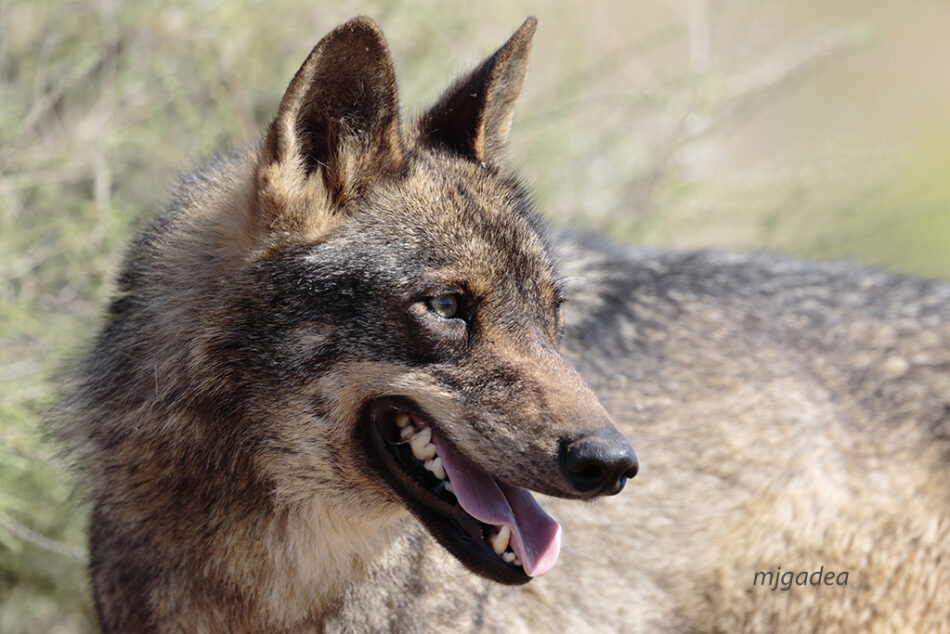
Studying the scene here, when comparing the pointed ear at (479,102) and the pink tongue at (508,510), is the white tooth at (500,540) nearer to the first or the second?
the pink tongue at (508,510)

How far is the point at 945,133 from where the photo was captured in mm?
13859

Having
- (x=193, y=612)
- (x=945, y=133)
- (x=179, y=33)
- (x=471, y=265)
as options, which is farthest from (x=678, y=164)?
(x=945, y=133)

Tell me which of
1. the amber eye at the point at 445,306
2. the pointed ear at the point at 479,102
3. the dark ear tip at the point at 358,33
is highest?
the dark ear tip at the point at 358,33

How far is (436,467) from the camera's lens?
10.5 ft

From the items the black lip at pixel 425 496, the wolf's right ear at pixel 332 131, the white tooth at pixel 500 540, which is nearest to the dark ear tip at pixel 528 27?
the wolf's right ear at pixel 332 131

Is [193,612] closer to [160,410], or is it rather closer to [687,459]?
[160,410]

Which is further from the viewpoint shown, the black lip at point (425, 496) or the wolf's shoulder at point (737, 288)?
the wolf's shoulder at point (737, 288)

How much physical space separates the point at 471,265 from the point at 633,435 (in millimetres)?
1528

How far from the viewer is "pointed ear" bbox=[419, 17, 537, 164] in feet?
12.3

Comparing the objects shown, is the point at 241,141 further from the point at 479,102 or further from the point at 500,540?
the point at 500,540

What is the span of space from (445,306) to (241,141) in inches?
92.9

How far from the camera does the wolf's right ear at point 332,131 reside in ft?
10.5

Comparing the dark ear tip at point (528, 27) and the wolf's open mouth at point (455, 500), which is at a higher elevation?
the dark ear tip at point (528, 27)

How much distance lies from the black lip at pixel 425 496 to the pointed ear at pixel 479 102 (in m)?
1.14
